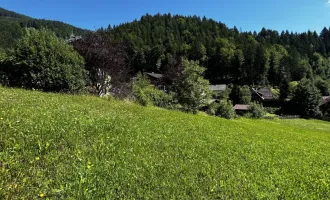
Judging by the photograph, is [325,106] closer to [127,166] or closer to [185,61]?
[185,61]

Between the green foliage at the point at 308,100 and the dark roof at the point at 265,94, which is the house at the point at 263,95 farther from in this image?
the green foliage at the point at 308,100

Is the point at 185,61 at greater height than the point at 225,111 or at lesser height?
greater

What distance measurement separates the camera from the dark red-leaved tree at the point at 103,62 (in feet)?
74.4

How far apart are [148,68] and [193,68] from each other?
316ft

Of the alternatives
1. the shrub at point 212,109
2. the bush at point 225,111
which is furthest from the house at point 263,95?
the shrub at point 212,109

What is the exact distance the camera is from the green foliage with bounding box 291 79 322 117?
224ft

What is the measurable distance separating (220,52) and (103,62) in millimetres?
103374

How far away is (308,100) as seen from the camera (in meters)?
68.6

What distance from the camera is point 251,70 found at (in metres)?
111

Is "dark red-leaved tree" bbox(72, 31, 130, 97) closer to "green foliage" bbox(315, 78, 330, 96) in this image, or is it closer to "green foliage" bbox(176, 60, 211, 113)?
"green foliage" bbox(176, 60, 211, 113)

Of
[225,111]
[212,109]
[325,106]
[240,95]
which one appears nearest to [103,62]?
[212,109]

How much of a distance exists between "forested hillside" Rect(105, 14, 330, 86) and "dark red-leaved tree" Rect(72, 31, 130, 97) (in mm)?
61845

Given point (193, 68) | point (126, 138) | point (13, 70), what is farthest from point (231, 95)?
point (126, 138)

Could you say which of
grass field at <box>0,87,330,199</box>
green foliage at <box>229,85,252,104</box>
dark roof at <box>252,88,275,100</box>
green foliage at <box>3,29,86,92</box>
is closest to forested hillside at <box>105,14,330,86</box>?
dark roof at <box>252,88,275,100</box>
